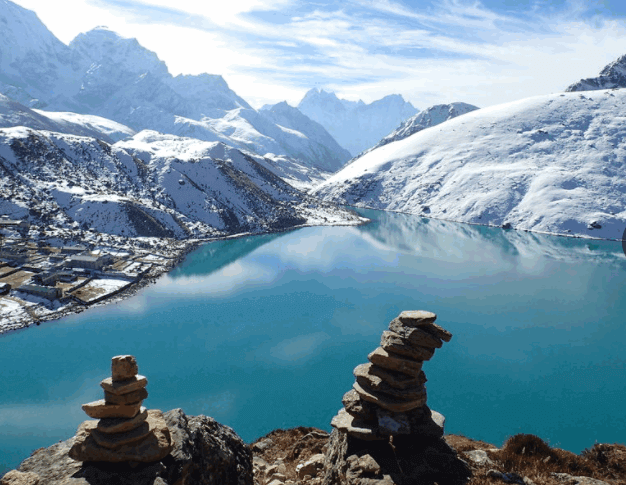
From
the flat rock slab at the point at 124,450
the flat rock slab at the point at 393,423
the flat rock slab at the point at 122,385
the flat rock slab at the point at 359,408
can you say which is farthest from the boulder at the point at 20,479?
the flat rock slab at the point at 393,423

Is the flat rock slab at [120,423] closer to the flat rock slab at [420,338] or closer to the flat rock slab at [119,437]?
the flat rock slab at [119,437]

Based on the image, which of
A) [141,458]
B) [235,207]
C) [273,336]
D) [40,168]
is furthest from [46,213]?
[141,458]

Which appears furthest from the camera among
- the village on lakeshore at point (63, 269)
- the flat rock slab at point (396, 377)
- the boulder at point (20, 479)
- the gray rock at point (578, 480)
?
the village on lakeshore at point (63, 269)

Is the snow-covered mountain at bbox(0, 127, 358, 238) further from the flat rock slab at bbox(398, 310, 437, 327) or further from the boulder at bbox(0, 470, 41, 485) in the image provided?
the flat rock slab at bbox(398, 310, 437, 327)

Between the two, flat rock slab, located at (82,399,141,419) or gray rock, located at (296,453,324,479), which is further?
gray rock, located at (296,453,324,479)

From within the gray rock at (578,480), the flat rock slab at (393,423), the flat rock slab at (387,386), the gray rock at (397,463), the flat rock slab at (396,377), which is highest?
Result: the flat rock slab at (396,377)

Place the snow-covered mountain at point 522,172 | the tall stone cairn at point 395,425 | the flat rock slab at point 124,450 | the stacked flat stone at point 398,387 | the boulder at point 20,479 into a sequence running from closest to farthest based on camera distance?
the boulder at point 20,479
the flat rock slab at point 124,450
the tall stone cairn at point 395,425
the stacked flat stone at point 398,387
the snow-covered mountain at point 522,172

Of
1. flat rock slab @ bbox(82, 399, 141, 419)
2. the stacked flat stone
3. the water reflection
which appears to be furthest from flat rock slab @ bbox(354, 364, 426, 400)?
the water reflection

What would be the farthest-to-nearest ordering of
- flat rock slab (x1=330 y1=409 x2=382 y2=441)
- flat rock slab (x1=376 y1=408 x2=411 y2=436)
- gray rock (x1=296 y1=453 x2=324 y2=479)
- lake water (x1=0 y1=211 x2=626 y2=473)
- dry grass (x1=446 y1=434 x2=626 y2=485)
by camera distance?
1. lake water (x1=0 y1=211 x2=626 y2=473)
2. gray rock (x1=296 y1=453 x2=324 y2=479)
3. dry grass (x1=446 y1=434 x2=626 y2=485)
4. flat rock slab (x1=330 y1=409 x2=382 y2=441)
5. flat rock slab (x1=376 y1=408 x2=411 y2=436)
